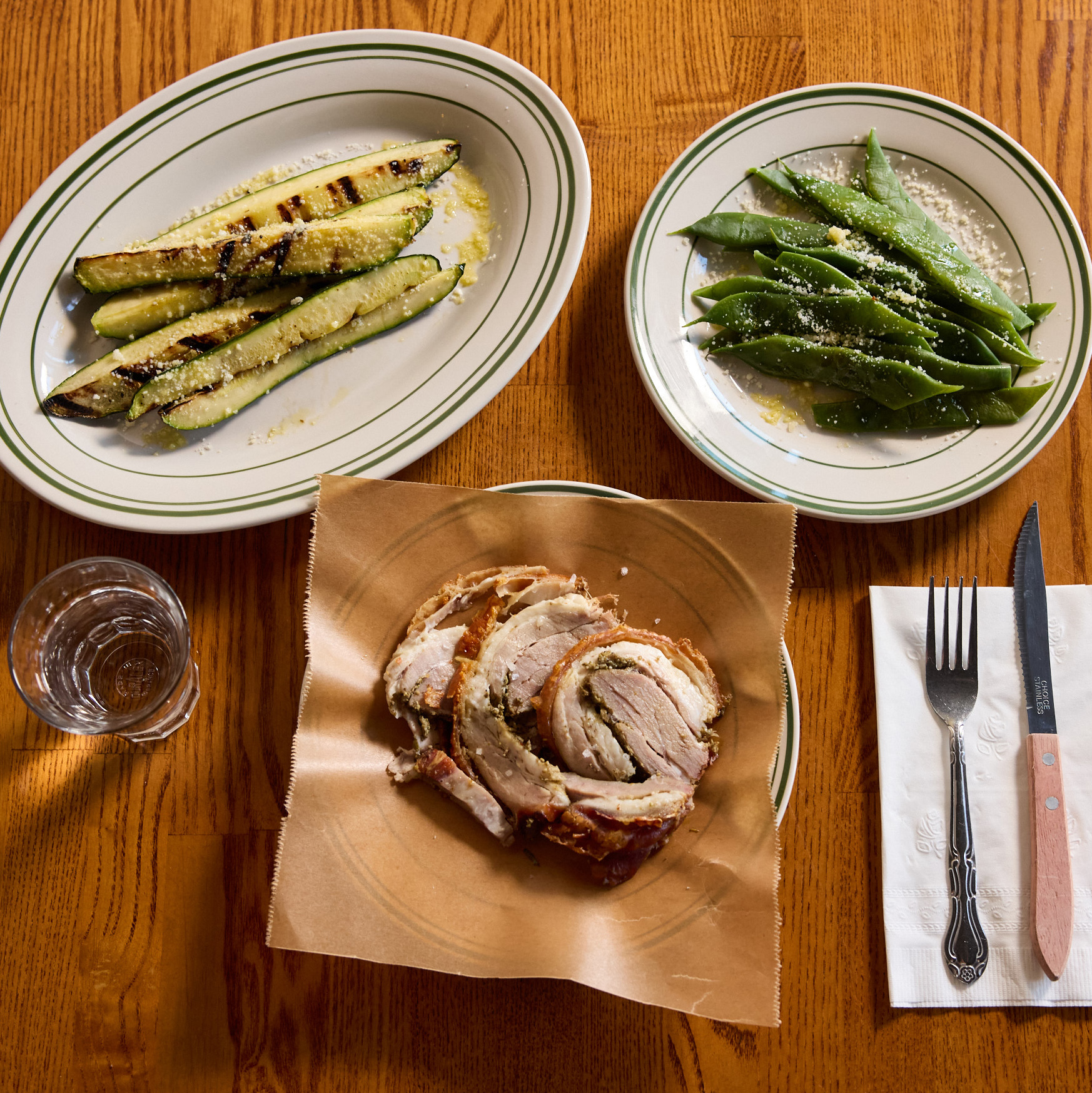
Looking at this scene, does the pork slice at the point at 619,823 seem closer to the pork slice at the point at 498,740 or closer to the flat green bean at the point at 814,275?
the pork slice at the point at 498,740

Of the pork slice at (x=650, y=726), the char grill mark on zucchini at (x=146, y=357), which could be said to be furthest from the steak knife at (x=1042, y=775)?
the char grill mark on zucchini at (x=146, y=357)

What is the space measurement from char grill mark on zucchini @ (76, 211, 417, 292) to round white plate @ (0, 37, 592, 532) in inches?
4.2

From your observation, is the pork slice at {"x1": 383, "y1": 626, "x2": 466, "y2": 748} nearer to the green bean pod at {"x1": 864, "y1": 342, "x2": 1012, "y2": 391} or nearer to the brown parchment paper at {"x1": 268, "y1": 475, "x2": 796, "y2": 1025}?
the brown parchment paper at {"x1": 268, "y1": 475, "x2": 796, "y2": 1025}

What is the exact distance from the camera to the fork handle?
160 cm

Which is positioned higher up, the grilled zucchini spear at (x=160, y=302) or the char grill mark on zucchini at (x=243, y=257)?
the char grill mark on zucchini at (x=243, y=257)

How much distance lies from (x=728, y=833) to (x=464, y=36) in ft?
6.06

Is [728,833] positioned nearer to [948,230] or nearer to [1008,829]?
[1008,829]

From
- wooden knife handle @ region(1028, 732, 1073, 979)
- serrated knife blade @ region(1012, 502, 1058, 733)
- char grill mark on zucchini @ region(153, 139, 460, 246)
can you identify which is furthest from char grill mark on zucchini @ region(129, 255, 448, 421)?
wooden knife handle @ region(1028, 732, 1073, 979)

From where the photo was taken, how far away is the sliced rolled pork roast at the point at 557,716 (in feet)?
4.79

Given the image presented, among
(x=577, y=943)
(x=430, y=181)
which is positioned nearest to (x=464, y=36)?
(x=430, y=181)

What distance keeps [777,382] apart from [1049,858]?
109cm

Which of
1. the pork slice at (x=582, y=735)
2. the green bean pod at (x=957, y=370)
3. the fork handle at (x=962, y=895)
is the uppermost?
the green bean pod at (x=957, y=370)

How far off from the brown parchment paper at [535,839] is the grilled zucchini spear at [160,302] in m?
0.54

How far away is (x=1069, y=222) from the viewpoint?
1.79m
